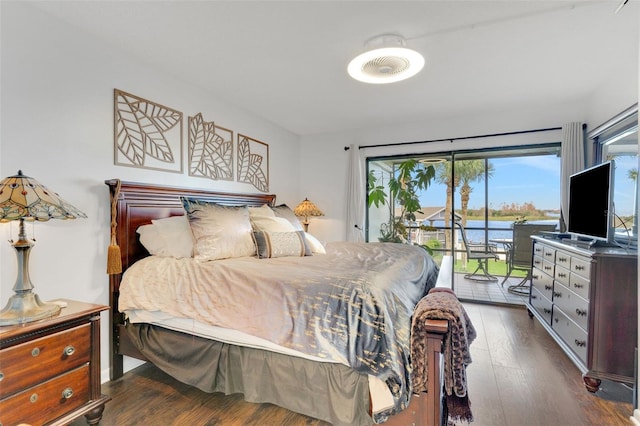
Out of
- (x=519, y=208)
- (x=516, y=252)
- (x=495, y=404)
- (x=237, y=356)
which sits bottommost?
(x=495, y=404)

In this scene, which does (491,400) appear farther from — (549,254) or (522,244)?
(522,244)

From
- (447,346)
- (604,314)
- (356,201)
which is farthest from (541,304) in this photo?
(356,201)

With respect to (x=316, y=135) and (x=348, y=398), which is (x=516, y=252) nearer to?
(x=316, y=135)

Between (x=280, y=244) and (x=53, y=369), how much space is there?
1.52m

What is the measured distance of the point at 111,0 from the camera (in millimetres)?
1787

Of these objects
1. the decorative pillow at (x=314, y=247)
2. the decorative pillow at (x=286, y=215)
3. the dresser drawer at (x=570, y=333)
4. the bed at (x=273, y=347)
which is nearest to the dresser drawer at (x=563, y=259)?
the dresser drawer at (x=570, y=333)

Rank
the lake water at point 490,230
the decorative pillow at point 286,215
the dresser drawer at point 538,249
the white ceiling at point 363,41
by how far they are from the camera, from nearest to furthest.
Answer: the white ceiling at point 363,41
the dresser drawer at point 538,249
the decorative pillow at point 286,215
the lake water at point 490,230

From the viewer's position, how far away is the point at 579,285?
86.7 inches

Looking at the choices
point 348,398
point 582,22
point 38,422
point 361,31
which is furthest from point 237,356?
point 582,22

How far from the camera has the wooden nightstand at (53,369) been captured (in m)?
1.33

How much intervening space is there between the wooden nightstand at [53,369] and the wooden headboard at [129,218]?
0.51m

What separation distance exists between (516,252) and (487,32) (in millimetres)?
3338

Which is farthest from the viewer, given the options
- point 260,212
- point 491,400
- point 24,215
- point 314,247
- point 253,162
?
point 253,162

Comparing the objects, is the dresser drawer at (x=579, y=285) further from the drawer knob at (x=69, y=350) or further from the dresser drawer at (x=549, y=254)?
the drawer knob at (x=69, y=350)
